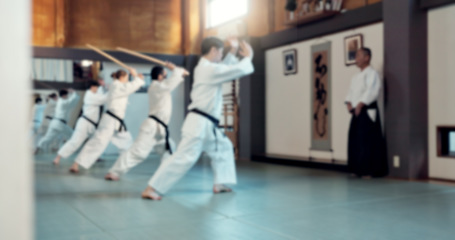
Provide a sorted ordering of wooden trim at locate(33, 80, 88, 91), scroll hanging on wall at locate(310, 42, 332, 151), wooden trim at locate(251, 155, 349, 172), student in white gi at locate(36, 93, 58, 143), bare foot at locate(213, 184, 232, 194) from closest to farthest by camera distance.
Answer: bare foot at locate(213, 184, 232, 194)
wooden trim at locate(251, 155, 349, 172)
scroll hanging on wall at locate(310, 42, 332, 151)
wooden trim at locate(33, 80, 88, 91)
student in white gi at locate(36, 93, 58, 143)

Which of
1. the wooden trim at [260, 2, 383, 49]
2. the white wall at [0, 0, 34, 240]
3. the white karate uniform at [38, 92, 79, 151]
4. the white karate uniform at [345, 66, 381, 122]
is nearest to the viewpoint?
the white wall at [0, 0, 34, 240]

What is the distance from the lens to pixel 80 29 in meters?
8.36

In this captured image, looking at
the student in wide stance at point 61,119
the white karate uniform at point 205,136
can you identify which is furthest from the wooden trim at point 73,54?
the white karate uniform at point 205,136

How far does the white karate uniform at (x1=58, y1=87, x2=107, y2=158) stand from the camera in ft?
21.0

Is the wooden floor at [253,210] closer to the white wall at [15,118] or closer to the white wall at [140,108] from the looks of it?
the white wall at [15,118]

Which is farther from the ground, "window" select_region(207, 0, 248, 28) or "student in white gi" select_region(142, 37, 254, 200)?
"window" select_region(207, 0, 248, 28)

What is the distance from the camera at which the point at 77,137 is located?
643 centimetres

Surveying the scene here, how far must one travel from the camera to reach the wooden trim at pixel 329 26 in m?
5.16

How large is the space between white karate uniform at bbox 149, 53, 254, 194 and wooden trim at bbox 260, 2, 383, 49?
7.40ft

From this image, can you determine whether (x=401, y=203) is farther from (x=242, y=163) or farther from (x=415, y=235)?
(x=242, y=163)

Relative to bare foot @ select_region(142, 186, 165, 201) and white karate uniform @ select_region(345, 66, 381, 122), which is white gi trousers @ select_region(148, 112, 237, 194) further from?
white karate uniform @ select_region(345, 66, 381, 122)

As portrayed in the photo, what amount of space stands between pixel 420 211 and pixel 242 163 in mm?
3886

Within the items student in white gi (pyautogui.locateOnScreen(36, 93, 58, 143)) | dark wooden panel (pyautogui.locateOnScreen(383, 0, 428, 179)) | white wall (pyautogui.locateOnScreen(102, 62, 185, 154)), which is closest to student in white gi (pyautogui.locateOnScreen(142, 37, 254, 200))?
dark wooden panel (pyautogui.locateOnScreen(383, 0, 428, 179))

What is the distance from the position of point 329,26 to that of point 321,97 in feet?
3.14
